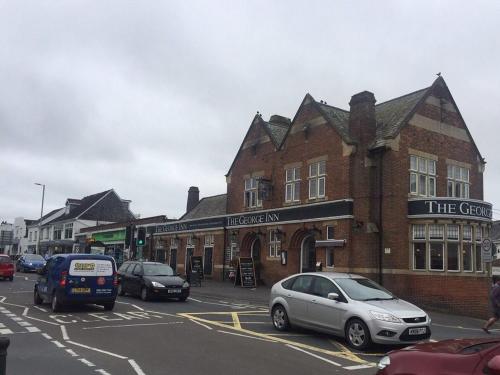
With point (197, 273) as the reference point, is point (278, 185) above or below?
above

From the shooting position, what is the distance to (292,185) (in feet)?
92.0

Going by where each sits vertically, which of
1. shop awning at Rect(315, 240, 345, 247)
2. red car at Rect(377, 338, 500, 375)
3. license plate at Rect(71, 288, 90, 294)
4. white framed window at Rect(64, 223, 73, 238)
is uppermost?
white framed window at Rect(64, 223, 73, 238)

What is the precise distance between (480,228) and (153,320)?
15870 mm

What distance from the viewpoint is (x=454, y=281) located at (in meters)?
21.2

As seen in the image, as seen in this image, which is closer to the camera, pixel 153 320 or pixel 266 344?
pixel 266 344

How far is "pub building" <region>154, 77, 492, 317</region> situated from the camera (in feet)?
72.4

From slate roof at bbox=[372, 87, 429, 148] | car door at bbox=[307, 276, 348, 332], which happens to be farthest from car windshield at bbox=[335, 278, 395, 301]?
slate roof at bbox=[372, 87, 429, 148]

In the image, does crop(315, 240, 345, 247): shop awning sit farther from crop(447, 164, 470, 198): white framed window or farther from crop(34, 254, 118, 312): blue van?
crop(34, 254, 118, 312): blue van

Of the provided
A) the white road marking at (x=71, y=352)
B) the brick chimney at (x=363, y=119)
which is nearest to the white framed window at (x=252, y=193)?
the brick chimney at (x=363, y=119)

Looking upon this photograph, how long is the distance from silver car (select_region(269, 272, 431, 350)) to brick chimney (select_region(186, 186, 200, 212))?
33146mm

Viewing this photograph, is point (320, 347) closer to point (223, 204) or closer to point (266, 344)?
point (266, 344)

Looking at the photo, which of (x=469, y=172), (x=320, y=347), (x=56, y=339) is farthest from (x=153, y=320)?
(x=469, y=172)

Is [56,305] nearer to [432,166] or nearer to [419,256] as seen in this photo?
[419,256]

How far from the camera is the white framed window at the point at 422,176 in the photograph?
958 inches
